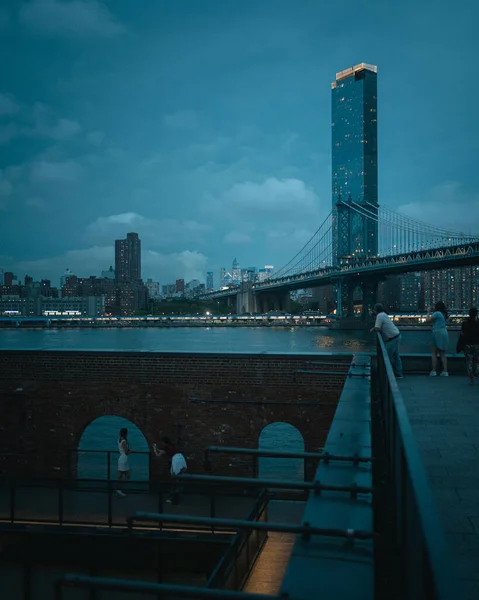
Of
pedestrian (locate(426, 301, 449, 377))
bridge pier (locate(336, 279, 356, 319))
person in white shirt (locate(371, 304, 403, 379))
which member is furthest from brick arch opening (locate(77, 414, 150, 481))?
bridge pier (locate(336, 279, 356, 319))

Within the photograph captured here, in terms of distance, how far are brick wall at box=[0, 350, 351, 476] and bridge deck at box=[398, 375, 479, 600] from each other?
3404 mm

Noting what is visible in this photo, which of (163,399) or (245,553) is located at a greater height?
(163,399)

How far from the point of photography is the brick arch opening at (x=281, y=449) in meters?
18.3

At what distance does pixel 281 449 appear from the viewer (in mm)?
21609

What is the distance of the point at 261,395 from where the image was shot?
12.1 m

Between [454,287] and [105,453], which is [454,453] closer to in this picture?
[105,453]

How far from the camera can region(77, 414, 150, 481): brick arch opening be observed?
57.3 feet

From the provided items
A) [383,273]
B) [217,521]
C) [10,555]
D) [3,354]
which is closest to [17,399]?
[3,354]

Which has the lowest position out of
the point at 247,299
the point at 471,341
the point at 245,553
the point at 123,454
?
the point at 245,553

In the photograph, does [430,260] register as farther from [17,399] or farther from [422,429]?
[422,429]

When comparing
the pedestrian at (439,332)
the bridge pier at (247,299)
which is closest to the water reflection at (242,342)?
the bridge pier at (247,299)

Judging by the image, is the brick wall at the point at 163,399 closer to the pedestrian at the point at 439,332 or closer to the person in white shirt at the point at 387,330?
the pedestrian at the point at 439,332

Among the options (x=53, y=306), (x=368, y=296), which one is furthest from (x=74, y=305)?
(x=368, y=296)

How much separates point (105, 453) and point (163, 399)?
9.97m
